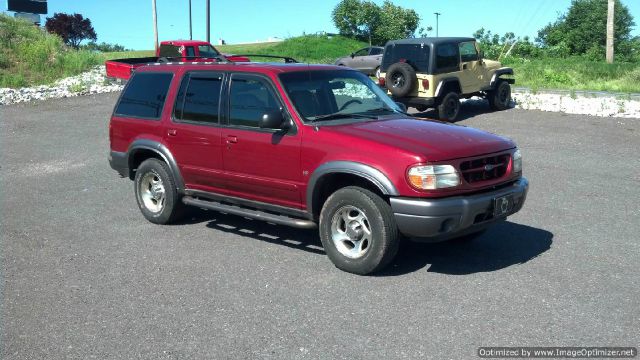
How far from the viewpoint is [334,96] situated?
6855 millimetres

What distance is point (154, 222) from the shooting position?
794cm

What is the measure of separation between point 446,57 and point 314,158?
11310 mm

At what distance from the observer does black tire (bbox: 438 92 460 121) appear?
16.5m

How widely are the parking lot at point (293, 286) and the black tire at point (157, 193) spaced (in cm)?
19

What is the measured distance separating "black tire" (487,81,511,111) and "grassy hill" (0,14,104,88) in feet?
53.3

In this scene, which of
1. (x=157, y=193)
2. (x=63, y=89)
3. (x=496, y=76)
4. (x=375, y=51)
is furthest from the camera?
(x=375, y=51)

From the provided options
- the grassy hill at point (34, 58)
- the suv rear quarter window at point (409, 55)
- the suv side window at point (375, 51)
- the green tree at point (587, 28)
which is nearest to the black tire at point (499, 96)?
the suv rear quarter window at point (409, 55)

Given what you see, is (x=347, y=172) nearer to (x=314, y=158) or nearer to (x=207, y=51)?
(x=314, y=158)

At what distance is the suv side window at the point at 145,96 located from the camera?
7.76m

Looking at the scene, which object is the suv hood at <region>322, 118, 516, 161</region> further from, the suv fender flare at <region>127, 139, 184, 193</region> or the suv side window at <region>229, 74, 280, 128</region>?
the suv fender flare at <region>127, 139, 184, 193</region>

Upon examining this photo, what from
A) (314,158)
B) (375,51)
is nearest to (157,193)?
(314,158)

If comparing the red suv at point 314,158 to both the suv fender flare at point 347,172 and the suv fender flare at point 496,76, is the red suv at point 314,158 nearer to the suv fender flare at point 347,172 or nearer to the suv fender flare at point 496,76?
the suv fender flare at point 347,172

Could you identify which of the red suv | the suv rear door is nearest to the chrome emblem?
the red suv

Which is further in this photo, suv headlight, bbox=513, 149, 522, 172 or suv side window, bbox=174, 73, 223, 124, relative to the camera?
suv side window, bbox=174, 73, 223, 124
